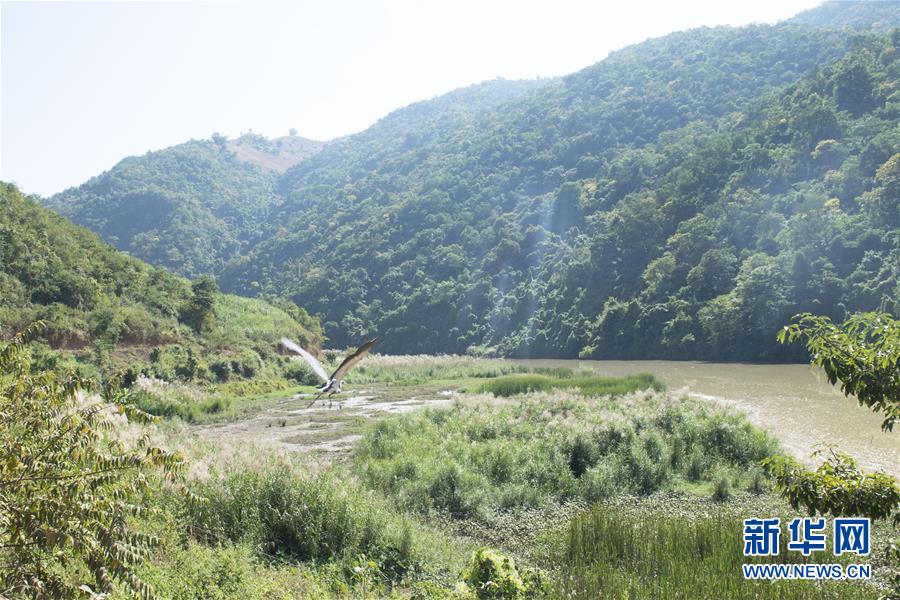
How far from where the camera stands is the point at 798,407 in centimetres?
2620

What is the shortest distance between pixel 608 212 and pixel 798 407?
61808 millimetres

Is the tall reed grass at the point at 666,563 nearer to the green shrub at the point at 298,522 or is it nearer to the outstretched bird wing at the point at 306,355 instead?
the green shrub at the point at 298,522

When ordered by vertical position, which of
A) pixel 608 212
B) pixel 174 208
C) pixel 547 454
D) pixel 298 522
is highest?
pixel 174 208

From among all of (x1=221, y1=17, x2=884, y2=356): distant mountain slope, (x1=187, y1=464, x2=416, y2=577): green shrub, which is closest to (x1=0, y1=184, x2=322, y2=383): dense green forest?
(x1=187, y1=464, x2=416, y2=577): green shrub

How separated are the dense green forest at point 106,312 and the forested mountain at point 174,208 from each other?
267ft

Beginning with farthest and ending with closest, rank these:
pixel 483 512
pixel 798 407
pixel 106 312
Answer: pixel 106 312 → pixel 798 407 → pixel 483 512

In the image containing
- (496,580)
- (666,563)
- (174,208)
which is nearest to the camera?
(496,580)

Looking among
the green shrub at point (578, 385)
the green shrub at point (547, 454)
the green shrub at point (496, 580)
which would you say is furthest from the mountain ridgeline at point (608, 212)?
the green shrub at point (496, 580)

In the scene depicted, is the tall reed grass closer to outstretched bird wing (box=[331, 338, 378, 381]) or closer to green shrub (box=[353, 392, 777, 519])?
green shrub (box=[353, 392, 777, 519])

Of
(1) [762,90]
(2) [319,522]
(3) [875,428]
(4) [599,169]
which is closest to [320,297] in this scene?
(4) [599,169]

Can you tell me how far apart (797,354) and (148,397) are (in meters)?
43.3

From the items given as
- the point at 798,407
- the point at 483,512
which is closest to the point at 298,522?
the point at 483,512

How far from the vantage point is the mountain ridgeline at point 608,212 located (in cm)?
5297

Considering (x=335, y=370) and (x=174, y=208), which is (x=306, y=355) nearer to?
(x=335, y=370)
